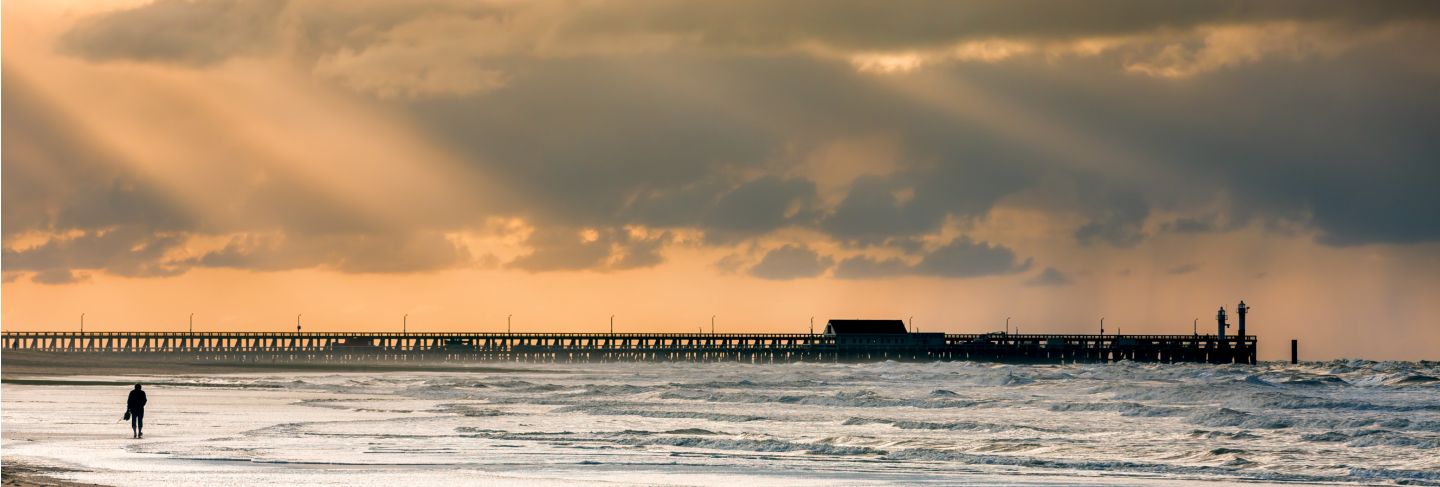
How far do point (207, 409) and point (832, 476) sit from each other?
24.7 meters

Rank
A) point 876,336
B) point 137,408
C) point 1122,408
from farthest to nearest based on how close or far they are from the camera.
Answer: point 876,336 < point 1122,408 < point 137,408

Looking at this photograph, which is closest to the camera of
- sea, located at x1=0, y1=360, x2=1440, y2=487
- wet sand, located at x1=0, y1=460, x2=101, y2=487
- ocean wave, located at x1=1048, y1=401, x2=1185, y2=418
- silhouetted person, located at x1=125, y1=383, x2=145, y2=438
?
wet sand, located at x1=0, y1=460, x2=101, y2=487

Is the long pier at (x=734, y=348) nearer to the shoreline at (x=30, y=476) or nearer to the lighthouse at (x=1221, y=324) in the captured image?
the lighthouse at (x=1221, y=324)

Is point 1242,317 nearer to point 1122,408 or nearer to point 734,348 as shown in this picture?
point 734,348

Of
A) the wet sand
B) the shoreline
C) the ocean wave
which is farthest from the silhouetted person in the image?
the ocean wave

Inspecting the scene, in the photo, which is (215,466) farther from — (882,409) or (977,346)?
(977,346)

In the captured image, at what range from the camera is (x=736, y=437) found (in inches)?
1451

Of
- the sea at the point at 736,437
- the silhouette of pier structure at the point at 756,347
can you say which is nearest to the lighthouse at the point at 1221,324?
the silhouette of pier structure at the point at 756,347

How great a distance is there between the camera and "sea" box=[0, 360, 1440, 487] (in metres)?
28.0

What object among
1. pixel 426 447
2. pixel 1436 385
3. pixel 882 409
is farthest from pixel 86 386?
pixel 1436 385

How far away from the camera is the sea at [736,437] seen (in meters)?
28.0

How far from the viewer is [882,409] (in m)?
49.3

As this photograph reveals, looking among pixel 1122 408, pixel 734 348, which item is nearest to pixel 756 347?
pixel 734 348

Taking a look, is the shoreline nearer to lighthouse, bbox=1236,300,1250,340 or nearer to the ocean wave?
the ocean wave
